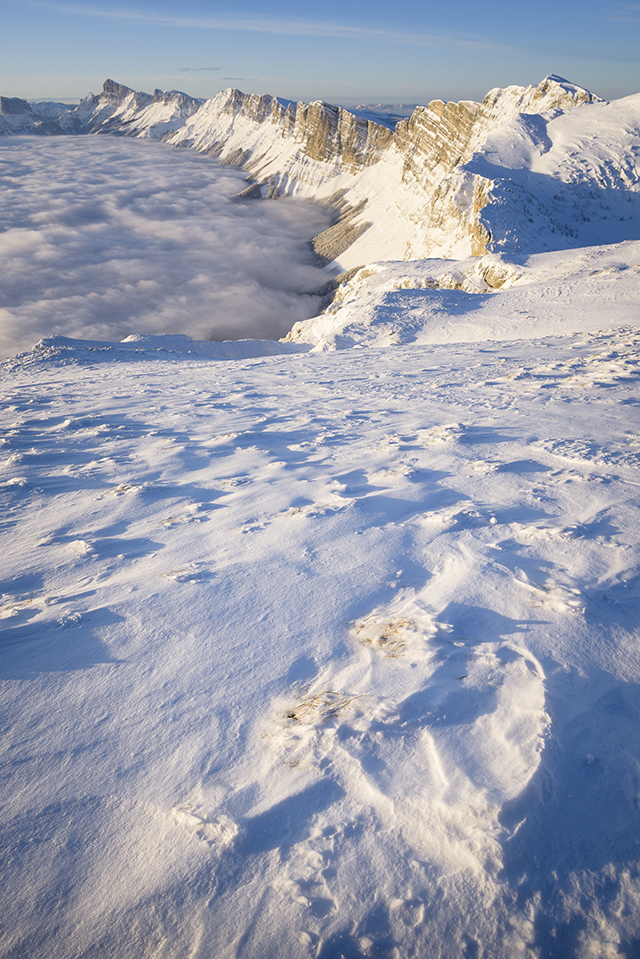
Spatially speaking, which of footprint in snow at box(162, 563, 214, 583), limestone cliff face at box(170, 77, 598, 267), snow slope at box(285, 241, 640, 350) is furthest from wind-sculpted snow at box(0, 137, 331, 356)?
footprint in snow at box(162, 563, 214, 583)

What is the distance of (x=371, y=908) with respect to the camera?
136 centimetres

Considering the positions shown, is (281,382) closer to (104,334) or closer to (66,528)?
(66,528)

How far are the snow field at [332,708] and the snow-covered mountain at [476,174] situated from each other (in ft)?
76.6

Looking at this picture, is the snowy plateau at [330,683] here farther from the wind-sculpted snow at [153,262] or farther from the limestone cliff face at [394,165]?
the wind-sculpted snow at [153,262]

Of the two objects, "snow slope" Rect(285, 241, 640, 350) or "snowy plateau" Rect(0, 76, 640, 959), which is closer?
"snowy plateau" Rect(0, 76, 640, 959)

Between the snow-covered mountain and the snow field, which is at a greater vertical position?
the snow-covered mountain

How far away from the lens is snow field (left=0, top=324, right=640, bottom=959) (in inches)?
54.1

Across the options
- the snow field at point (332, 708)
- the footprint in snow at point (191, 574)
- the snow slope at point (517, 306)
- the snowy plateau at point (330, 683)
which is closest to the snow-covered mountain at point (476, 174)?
the snow slope at point (517, 306)

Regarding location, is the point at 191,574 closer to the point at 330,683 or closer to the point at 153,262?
the point at 330,683

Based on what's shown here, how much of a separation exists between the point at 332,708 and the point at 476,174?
32.4m

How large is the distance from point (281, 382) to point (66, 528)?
4.96m

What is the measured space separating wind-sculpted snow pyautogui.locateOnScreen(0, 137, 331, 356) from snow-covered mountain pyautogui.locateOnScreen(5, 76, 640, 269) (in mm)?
11476

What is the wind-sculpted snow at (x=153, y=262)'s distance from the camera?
75500mm

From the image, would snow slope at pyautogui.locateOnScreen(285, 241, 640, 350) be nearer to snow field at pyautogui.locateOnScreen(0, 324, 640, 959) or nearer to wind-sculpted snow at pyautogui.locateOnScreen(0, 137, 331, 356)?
snow field at pyautogui.locateOnScreen(0, 324, 640, 959)
